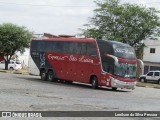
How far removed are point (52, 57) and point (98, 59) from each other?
210 inches

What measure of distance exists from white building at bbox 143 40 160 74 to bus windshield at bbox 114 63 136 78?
125 ft

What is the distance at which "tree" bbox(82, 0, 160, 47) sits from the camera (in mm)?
57381

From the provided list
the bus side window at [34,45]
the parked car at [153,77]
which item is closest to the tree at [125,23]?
the parked car at [153,77]

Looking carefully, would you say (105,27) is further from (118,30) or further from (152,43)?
(152,43)

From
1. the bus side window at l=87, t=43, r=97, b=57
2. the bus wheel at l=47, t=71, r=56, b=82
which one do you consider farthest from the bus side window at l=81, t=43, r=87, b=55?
the bus wheel at l=47, t=71, r=56, b=82

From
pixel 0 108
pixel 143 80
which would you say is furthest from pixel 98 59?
pixel 143 80

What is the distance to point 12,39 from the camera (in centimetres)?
5956

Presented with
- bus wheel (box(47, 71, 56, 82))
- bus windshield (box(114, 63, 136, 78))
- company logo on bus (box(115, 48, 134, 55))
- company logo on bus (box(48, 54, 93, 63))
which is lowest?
bus wheel (box(47, 71, 56, 82))

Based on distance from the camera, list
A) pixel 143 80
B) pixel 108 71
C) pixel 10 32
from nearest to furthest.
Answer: pixel 108 71 → pixel 143 80 → pixel 10 32

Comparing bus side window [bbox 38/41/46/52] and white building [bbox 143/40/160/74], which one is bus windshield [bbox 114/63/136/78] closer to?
bus side window [bbox 38/41/46/52]

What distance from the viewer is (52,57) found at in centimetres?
3312

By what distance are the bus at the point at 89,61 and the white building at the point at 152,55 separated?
3568cm

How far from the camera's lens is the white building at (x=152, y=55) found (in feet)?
220

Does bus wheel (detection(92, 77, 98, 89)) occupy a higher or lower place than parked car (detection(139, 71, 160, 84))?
higher
